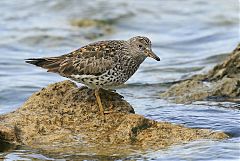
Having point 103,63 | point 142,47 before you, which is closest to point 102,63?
point 103,63

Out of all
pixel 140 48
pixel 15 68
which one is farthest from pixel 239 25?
pixel 140 48

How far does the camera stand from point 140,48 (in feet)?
30.7

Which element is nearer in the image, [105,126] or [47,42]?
[105,126]

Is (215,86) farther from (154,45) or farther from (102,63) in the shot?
(154,45)

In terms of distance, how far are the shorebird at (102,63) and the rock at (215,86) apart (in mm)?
1992

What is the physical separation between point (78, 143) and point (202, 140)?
153cm

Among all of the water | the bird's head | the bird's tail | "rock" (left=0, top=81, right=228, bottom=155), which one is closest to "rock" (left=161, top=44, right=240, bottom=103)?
the water

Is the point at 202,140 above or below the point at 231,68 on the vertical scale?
below

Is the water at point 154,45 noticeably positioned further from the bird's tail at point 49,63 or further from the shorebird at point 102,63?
the bird's tail at point 49,63

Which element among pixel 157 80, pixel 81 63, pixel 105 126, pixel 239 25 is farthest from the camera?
pixel 239 25

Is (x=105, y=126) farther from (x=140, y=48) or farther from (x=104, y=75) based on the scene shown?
(x=140, y=48)

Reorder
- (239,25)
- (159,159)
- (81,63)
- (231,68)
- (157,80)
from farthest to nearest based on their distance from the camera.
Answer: (239,25) < (157,80) < (231,68) < (81,63) < (159,159)

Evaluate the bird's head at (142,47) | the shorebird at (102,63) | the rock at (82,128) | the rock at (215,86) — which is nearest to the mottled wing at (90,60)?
the shorebird at (102,63)

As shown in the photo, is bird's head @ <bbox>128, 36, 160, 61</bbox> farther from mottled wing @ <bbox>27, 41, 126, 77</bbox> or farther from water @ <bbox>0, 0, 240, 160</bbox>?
water @ <bbox>0, 0, 240, 160</bbox>
